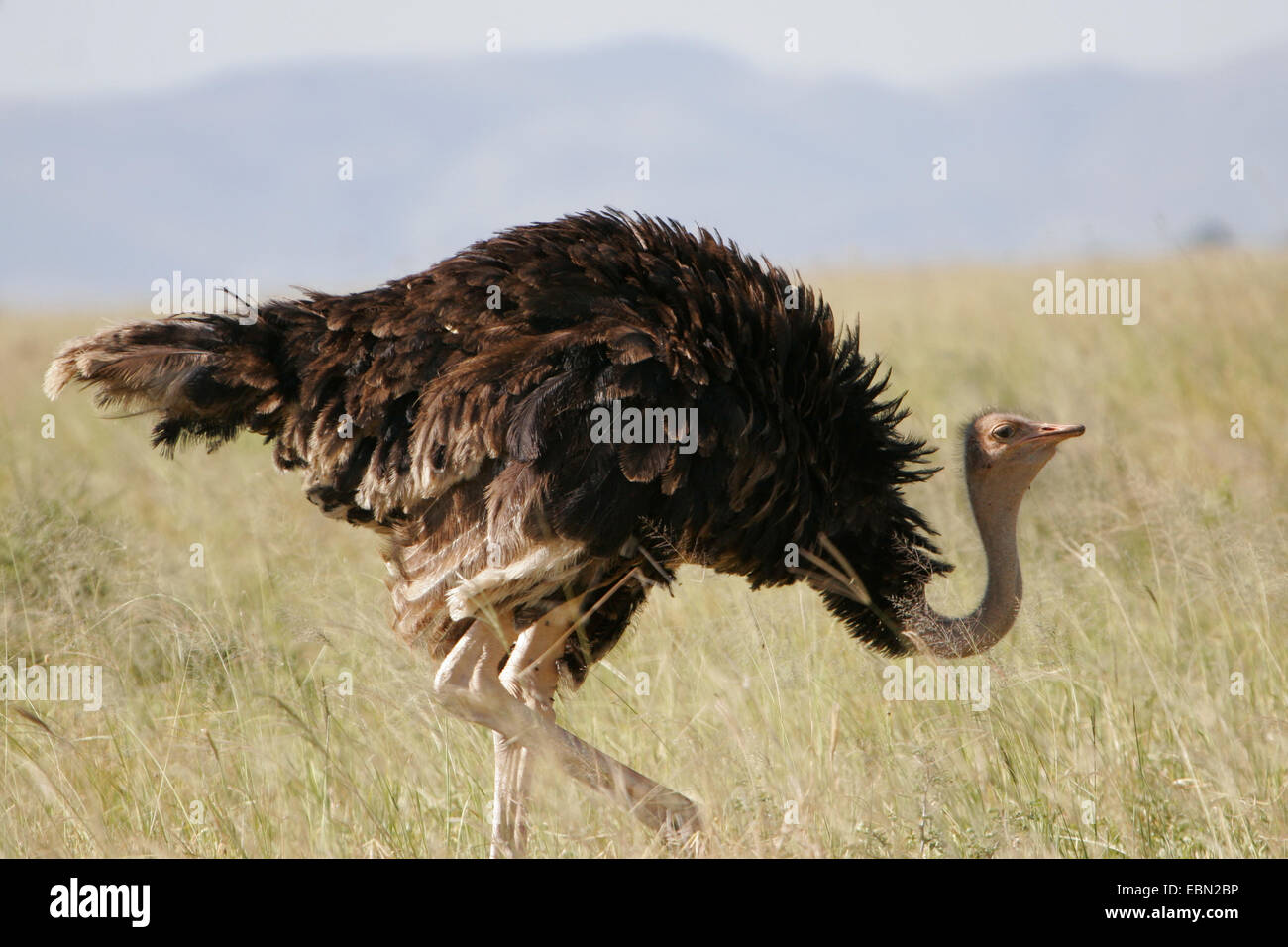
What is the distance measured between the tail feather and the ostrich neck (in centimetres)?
207

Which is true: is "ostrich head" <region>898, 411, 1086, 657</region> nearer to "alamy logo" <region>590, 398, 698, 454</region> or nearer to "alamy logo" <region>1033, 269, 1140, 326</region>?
"alamy logo" <region>590, 398, 698, 454</region>

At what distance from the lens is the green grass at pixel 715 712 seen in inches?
167

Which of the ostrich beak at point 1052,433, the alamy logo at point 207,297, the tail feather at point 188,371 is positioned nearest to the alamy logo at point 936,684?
the ostrich beak at point 1052,433

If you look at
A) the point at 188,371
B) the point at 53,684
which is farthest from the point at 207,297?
the point at 53,684

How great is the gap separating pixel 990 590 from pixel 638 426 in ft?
4.73

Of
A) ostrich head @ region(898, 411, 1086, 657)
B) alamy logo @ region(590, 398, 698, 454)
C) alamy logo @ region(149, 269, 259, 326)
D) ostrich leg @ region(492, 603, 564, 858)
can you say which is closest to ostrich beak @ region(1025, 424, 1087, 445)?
ostrich head @ region(898, 411, 1086, 657)

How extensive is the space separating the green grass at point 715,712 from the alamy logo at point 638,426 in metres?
0.74

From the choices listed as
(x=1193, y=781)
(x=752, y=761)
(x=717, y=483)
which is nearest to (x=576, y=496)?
(x=717, y=483)

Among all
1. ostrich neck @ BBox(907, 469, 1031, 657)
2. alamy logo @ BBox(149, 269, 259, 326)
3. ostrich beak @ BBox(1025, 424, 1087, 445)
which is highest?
alamy logo @ BBox(149, 269, 259, 326)

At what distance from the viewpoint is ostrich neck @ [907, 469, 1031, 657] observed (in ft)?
15.5
